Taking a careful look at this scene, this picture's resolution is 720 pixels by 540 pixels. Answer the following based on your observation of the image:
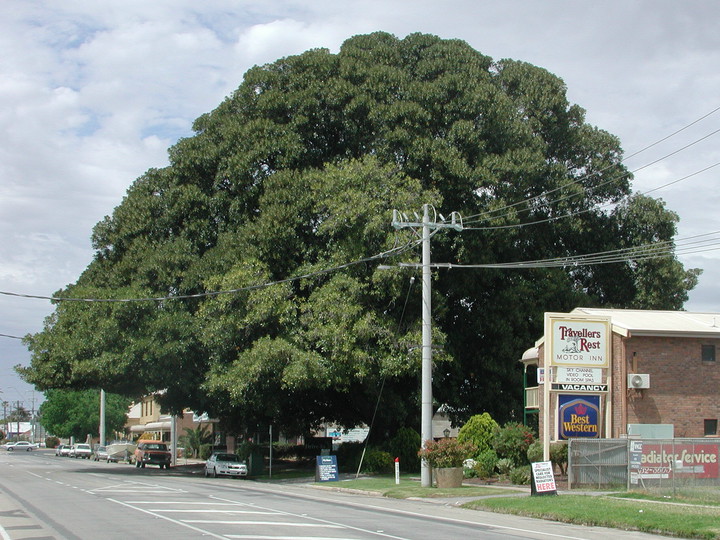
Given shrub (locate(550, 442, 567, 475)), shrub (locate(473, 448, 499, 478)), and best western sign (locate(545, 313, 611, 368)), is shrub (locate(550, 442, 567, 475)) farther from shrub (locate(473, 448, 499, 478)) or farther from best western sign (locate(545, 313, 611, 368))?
shrub (locate(473, 448, 499, 478))

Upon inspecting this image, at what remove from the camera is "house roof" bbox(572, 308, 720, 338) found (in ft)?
106

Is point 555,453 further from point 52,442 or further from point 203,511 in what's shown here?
point 52,442

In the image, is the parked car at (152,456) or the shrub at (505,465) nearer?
the shrub at (505,465)

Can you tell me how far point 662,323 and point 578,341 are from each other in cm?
454

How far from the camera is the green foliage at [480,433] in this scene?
34969 mm

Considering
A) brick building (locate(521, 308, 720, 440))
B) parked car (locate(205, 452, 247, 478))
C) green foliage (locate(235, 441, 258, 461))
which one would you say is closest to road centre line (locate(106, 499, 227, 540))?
brick building (locate(521, 308, 720, 440))

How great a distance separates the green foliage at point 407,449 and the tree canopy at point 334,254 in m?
1.18

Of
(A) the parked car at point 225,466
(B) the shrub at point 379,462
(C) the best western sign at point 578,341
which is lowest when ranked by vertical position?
(A) the parked car at point 225,466

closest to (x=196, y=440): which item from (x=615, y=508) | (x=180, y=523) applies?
(x=615, y=508)

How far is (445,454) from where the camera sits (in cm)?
2922

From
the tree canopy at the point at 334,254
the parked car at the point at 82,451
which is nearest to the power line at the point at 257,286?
the tree canopy at the point at 334,254

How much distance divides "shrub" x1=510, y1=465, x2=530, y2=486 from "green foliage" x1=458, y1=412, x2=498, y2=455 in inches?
134

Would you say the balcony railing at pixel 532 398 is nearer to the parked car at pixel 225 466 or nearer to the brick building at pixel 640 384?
the brick building at pixel 640 384

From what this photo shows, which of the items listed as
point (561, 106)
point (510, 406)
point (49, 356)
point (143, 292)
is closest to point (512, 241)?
point (510, 406)
